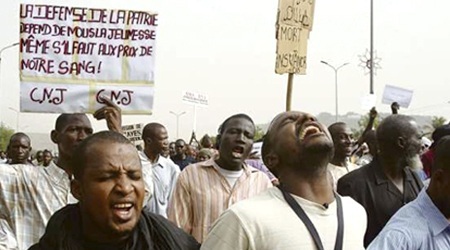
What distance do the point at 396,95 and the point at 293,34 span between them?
9.75ft

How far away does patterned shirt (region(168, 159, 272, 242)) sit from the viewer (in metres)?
4.84

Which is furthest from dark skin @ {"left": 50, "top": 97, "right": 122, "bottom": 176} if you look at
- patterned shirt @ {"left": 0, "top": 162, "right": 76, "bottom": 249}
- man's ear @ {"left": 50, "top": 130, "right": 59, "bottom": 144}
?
patterned shirt @ {"left": 0, "top": 162, "right": 76, "bottom": 249}

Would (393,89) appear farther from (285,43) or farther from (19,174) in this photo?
(19,174)

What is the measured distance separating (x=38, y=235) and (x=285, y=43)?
12.1 feet

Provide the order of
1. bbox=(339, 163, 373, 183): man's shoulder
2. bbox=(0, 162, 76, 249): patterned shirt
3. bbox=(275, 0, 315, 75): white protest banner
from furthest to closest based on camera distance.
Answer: bbox=(275, 0, 315, 75): white protest banner < bbox=(339, 163, 373, 183): man's shoulder < bbox=(0, 162, 76, 249): patterned shirt

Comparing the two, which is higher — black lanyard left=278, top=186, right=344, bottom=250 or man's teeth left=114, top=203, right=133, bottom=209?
man's teeth left=114, top=203, right=133, bottom=209

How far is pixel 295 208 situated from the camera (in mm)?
2852

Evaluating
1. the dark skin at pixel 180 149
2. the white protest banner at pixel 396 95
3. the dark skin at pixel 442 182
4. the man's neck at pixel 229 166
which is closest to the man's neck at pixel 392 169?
the man's neck at pixel 229 166

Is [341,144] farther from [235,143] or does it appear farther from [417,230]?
[417,230]

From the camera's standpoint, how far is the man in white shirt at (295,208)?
2756mm

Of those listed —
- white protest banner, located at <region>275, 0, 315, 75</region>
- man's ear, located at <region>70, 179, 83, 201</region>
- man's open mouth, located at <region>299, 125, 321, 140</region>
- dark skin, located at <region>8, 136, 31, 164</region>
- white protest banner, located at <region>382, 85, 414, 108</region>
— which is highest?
white protest banner, located at <region>275, 0, 315, 75</region>

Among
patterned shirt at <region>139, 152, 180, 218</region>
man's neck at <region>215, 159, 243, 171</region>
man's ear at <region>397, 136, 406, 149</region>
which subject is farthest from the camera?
patterned shirt at <region>139, 152, 180, 218</region>

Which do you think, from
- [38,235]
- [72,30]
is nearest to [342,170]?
[72,30]

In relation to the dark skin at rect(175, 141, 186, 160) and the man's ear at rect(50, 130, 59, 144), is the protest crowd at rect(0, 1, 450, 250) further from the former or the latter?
the dark skin at rect(175, 141, 186, 160)
